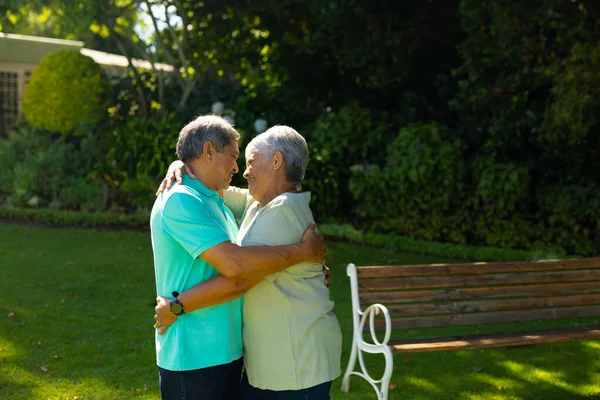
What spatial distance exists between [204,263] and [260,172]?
0.43 m

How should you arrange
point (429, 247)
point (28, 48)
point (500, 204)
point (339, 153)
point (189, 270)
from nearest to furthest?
point (189, 270)
point (500, 204)
point (429, 247)
point (339, 153)
point (28, 48)

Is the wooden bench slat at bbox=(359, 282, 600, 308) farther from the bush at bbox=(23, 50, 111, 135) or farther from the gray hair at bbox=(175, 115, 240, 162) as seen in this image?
the bush at bbox=(23, 50, 111, 135)

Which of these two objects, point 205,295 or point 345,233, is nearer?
point 205,295

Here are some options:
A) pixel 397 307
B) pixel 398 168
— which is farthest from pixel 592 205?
pixel 397 307

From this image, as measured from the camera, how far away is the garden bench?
16.1 ft

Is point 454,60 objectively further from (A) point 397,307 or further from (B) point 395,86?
(A) point 397,307

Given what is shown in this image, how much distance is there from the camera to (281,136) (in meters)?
2.94

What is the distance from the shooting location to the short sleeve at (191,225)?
8.71 ft

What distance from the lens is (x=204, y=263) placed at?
9.15ft

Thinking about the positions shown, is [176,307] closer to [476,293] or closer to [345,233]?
[476,293]

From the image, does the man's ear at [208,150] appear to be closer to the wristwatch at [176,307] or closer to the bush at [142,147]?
the wristwatch at [176,307]

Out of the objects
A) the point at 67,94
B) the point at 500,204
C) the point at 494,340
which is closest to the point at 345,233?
the point at 500,204

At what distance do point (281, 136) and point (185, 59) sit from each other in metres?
11.3

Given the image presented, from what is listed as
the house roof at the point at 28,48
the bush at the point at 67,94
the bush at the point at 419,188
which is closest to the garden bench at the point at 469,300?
the bush at the point at 419,188
